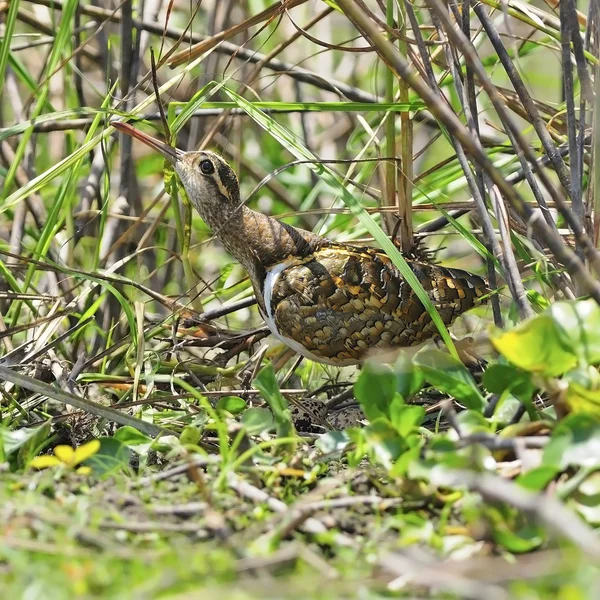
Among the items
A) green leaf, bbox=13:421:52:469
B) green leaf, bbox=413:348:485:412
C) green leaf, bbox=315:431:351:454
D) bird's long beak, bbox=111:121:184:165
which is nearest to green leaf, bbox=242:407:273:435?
green leaf, bbox=315:431:351:454

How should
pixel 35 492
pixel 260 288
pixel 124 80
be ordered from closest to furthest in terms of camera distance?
pixel 35 492
pixel 260 288
pixel 124 80

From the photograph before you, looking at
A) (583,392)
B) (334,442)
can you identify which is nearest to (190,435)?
(334,442)

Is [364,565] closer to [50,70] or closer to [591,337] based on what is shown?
[591,337]

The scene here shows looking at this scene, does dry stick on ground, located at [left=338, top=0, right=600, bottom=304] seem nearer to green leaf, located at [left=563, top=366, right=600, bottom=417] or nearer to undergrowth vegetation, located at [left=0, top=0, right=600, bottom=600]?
undergrowth vegetation, located at [left=0, top=0, right=600, bottom=600]

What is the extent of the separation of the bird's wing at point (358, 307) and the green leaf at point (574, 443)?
3.99 ft

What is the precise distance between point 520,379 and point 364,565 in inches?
28.8

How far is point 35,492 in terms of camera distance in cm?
210

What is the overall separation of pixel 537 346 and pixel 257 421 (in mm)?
733

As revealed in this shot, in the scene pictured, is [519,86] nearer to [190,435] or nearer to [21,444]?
[190,435]

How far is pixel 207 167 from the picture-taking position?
133 inches

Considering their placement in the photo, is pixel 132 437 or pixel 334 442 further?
pixel 132 437

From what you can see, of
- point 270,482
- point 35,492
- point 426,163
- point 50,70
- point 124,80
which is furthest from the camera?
point 426,163

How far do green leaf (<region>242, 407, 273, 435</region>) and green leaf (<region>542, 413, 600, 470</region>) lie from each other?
71 cm

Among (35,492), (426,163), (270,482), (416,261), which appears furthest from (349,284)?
(426,163)
